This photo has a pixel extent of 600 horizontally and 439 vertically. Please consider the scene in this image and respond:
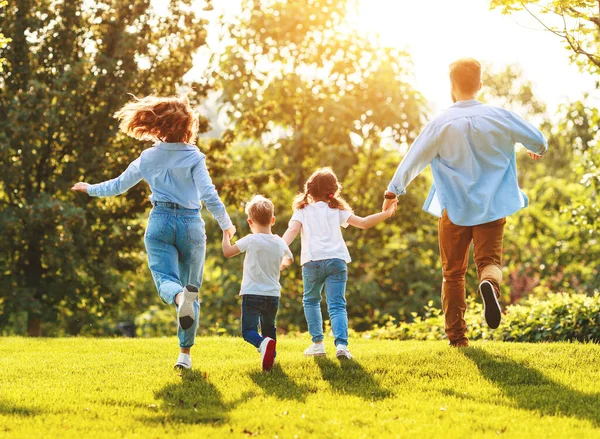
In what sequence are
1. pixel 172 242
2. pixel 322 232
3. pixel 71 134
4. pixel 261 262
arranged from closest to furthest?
pixel 172 242
pixel 261 262
pixel 322 232
pixel 71 134

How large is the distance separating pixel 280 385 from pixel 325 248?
1339mm

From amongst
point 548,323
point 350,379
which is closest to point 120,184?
point 350,379

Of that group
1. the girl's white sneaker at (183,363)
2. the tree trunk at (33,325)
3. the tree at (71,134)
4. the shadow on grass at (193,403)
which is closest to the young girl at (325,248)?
the girl's white sneaker at (183,363)

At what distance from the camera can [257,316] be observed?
620 cm

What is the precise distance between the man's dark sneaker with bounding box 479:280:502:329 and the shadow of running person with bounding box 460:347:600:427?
0.38 metres

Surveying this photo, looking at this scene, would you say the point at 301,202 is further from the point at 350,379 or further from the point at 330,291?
the point at 350,379

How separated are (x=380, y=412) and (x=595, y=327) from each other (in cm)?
493

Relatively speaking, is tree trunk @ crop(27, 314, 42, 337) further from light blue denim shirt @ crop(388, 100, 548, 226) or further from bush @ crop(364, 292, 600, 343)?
light blue denim shirt @ crop(388, 100, 548, 226)

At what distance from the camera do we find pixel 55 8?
46.0 feet

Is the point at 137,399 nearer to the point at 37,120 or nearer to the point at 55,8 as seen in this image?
the point at 37,120

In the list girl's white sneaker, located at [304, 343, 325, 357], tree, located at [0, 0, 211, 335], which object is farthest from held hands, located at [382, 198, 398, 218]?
tree, located at [0, 0, 211, 335]

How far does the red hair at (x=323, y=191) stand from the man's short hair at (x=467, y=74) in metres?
1.25

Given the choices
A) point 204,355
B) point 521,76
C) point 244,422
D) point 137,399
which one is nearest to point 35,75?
point 204,355

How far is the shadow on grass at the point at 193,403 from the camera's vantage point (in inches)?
180
